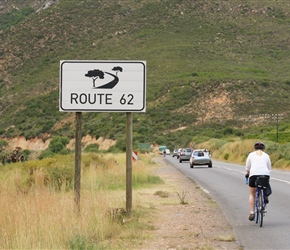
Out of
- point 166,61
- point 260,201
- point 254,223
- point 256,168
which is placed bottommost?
point 254,223

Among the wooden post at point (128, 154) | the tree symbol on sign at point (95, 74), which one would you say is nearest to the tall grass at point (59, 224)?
the wooden post at point (128, 154)

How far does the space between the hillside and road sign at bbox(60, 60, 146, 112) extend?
60487mm

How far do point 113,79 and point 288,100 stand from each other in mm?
78742

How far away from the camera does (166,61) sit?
315 ft

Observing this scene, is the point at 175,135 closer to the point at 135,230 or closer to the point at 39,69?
the point at 39,69

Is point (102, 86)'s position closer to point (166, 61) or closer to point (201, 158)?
point (201, 158)

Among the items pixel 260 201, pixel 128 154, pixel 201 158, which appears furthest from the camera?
pixel 201 158

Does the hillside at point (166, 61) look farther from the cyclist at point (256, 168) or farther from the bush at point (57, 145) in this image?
the cyclist at point (256, 168)

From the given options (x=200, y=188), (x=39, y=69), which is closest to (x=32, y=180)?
(x=200, y=188)

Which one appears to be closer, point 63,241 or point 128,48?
point 63,241

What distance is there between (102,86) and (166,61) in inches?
3301

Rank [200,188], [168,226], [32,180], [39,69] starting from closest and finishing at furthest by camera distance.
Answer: [168,226] < [32,180] < [200,188] < [39,69]

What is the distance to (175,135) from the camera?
93062 millimetres

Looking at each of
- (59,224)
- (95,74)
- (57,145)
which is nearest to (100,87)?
(95,74)
